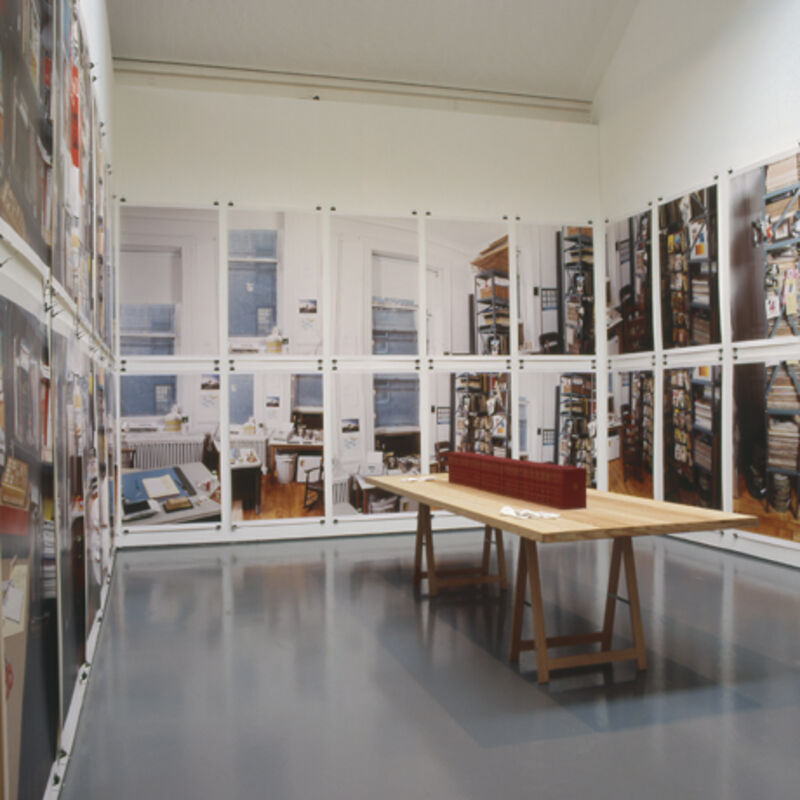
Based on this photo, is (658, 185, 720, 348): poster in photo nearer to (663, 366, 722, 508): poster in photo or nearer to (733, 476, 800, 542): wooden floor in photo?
(663, 366, 722, 508): poster in photo

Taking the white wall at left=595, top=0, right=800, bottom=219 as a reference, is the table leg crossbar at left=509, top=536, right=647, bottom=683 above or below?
below

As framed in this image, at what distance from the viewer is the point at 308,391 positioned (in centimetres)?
627

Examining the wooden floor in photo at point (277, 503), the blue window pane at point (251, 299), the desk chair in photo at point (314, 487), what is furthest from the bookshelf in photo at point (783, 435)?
the blue window pane at point (251, 299)

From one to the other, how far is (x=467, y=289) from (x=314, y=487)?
2350 mm

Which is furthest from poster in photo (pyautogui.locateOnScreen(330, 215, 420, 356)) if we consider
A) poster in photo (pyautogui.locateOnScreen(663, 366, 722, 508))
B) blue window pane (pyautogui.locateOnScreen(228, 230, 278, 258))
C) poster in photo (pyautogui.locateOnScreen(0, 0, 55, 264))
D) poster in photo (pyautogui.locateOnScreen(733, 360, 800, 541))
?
poster in photo (pyautogui.locateOnScreen(0, 0, 55, 264))

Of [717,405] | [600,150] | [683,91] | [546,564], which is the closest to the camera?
[546,564]

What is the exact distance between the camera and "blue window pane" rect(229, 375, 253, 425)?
614 cm

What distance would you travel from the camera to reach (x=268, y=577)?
481 cm

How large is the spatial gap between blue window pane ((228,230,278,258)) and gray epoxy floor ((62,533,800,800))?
297 centimetres

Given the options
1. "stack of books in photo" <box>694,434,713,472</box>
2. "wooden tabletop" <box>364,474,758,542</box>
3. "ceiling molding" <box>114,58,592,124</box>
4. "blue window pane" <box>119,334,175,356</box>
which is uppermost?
"ceiling molding" <box>114,58,592,124</box>

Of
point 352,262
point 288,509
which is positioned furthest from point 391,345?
point 288,509

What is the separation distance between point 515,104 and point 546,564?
4831 mm

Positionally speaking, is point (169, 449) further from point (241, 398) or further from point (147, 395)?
point (241, 398)

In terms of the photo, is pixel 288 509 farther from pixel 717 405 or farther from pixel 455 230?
pixel 717 405
